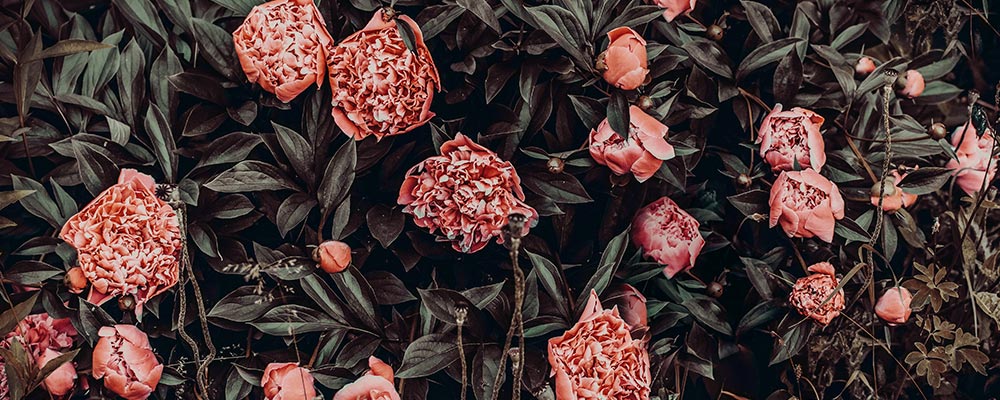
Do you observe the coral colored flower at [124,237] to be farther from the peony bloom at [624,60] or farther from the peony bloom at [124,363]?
the peony bloom at [624,60]

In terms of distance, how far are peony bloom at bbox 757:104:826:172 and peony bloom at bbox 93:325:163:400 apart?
0.74m

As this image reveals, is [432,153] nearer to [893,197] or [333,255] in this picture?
[333,255]

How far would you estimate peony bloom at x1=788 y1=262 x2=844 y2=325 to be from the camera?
3.29 feet

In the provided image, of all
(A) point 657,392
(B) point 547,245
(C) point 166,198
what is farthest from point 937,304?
(C) point 166,198

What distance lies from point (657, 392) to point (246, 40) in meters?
0.63

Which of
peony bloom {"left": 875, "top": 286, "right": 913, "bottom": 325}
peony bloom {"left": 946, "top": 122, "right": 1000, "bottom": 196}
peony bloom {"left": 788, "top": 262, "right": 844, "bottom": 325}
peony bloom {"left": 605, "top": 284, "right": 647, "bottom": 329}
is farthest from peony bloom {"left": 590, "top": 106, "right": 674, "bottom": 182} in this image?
peony bloom {"left": 946, "top": 122, "right": 1000, "bottom": 196}

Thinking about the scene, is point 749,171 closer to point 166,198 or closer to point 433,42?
point 433,42

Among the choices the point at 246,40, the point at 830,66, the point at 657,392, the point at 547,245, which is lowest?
the point at 657,392

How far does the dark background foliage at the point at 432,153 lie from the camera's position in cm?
90

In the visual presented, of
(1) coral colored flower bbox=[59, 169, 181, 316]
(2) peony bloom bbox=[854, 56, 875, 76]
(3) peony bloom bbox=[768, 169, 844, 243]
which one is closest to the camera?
(1) coral colored flower bbox=[59, 169, 181, 316]

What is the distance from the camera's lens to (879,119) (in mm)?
1094

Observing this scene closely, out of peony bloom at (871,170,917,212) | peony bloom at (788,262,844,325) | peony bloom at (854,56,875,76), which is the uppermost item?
peony bloom at (854,56,875,76)

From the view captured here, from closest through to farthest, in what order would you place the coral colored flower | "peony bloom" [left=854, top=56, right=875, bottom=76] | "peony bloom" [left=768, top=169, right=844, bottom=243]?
the coral colored flower, "peony bloom" [left=768, top=169, right=844, bottom=243], "peony bloom" [left=854, top=56, right=875, bottom=76]

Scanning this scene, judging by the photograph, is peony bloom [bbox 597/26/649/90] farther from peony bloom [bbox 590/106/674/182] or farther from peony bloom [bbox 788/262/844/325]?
peony bloom [bbox 788/262/844/325]
